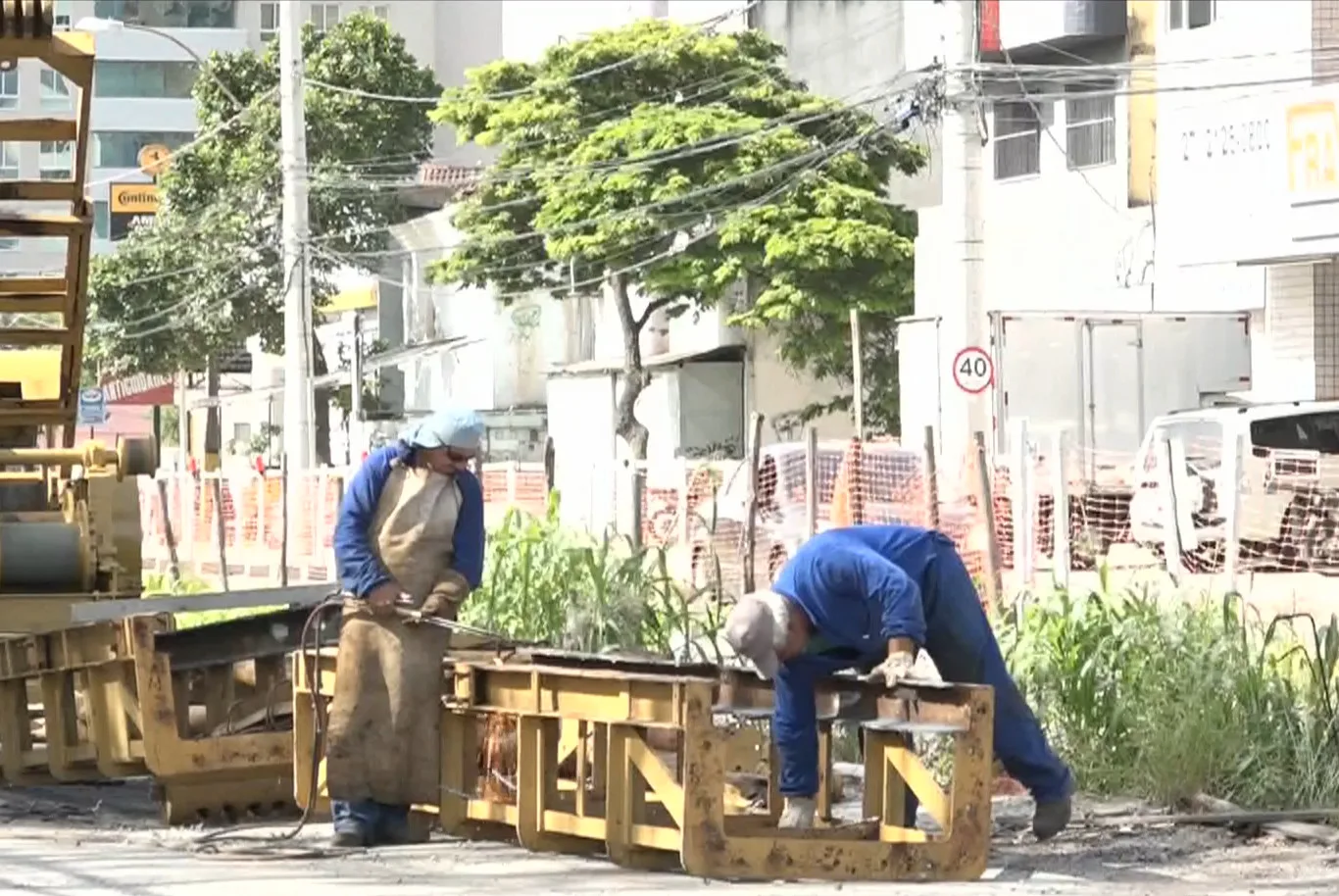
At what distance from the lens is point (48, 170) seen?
14.5m

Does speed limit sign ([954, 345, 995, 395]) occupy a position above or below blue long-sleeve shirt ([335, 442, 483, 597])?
above

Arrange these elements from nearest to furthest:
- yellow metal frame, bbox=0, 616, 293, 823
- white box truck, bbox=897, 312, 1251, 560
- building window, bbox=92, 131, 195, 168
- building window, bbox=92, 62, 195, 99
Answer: yellow metal frame, bbox=0, 616, 293, 823
white box truck, bbox=897, 312, 1251, 560
building window, bbox=92, 131, 195, 168
building window, bbox=92, 62, 195, 99

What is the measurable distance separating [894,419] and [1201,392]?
10181 mm

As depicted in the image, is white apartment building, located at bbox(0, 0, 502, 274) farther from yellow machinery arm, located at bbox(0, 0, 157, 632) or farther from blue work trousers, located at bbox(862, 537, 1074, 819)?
blue work trousers, located at bbox(862, 537, 1074, 819)

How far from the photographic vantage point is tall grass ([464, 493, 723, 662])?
15.2 metres

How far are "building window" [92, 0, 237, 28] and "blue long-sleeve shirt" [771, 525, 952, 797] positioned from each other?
260 ft

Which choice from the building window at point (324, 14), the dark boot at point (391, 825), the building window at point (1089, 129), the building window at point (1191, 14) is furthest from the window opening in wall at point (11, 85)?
the building window at point (324, 14)

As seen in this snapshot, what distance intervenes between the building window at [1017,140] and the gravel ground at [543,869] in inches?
1131

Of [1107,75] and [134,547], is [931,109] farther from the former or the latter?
[134,547]

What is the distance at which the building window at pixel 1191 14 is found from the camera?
34.7 metres

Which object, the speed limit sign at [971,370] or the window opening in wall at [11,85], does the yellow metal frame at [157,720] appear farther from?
the speed limit sign at [971,370]

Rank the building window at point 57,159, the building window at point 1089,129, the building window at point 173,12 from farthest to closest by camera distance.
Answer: the building window at point 173,12 → the building window at point 1089,129 → the building window at point 57,159

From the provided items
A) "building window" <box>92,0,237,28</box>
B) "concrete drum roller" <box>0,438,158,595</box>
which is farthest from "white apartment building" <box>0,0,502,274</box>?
"concrete drum roller" <box>0,438,158,595</box>

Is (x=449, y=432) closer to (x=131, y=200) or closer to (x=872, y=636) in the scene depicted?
(x=872, y=636)
